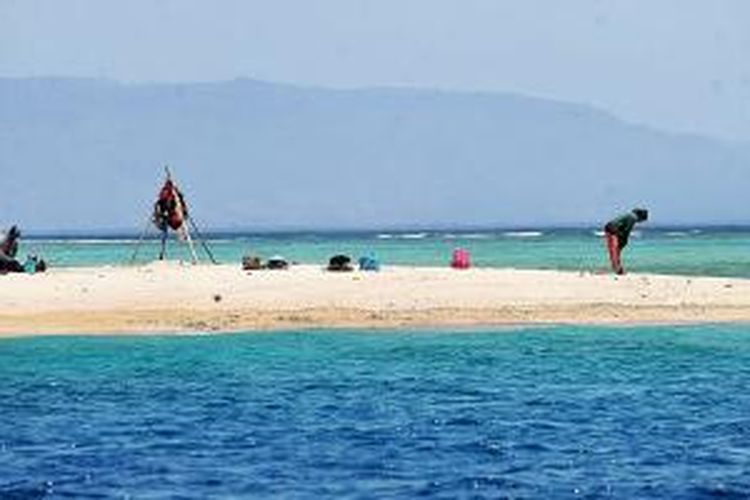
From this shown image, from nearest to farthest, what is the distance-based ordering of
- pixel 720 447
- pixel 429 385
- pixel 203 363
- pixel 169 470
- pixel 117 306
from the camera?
pixel 169 470 < pixel 720 447 < pixel 429 385 < pixel 203 363 < pixel 117 306

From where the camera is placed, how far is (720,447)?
21.3 meters

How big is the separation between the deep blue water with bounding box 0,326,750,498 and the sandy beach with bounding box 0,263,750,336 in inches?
126

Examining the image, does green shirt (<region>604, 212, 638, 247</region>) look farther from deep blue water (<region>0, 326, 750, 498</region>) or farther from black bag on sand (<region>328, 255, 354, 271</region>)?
deep blue water (<region>0, 326, 750, 498</region>)

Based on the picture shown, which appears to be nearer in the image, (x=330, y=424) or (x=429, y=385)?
(x=330, y=424)

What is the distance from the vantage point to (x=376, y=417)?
24.3m

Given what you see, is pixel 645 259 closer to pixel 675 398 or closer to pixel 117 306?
pixel 117 306

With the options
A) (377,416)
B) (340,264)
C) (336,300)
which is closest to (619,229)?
(340,264)

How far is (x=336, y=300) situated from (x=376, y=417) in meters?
19.3

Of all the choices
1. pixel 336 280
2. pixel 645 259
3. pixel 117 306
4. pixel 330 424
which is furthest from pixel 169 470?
pixel 645 259

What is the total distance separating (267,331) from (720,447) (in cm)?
1934

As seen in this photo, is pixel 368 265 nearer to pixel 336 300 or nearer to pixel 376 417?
pixel 336 300

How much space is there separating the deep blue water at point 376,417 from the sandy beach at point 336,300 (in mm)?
3211

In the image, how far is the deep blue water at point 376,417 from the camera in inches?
757

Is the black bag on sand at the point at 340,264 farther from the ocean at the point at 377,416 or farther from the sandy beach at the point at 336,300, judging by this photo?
the ocean at the point at 377,416
